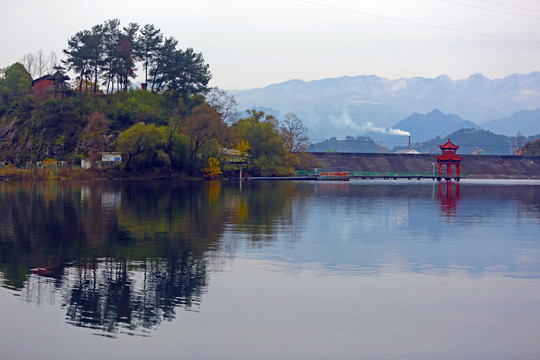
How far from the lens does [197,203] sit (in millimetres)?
60750

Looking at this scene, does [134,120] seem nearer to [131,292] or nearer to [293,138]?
[293,138]

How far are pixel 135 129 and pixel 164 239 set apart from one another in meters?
90.3

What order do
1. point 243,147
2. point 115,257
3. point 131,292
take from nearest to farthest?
point 131,292
point 115,257
point 243,147

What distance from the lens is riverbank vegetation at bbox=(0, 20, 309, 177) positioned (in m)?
125

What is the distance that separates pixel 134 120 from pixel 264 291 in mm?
120058

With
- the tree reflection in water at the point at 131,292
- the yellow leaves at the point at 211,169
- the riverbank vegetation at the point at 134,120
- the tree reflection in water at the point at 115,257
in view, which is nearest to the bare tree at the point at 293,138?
the riverbank vegetation at the point at 134,120

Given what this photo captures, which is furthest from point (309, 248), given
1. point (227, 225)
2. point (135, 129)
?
point (135, 129)

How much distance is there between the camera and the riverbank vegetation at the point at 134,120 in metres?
125

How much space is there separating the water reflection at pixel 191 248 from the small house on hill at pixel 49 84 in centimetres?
9724

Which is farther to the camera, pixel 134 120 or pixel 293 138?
pixel 293 138

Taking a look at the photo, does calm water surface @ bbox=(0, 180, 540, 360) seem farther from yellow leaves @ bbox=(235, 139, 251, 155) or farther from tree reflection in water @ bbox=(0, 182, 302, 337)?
yellow leaves @ bbox=(235, 139, 251, 155)

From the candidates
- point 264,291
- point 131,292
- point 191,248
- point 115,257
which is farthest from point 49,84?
point 264,291

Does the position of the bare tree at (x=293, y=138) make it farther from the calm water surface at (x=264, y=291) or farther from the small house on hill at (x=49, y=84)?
the calm water surface at (x=264, y=291)

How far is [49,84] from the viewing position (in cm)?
15625
